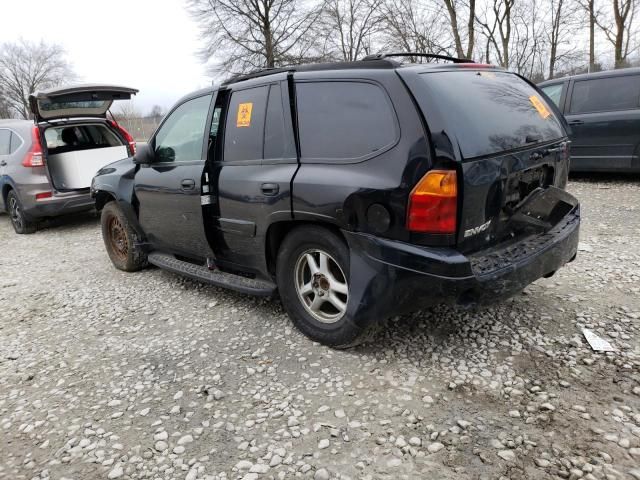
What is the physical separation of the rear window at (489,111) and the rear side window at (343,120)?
276 mm

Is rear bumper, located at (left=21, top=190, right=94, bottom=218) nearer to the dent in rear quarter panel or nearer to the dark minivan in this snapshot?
the dent in rear quarter panel

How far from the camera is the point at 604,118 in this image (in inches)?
279

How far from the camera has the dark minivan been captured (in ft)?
22.7

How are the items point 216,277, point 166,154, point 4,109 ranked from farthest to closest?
point 4,109, point 166,154, point 216,277

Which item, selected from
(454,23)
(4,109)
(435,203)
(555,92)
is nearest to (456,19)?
(454,23)

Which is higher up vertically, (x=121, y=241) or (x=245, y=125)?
(x=245, y=125)

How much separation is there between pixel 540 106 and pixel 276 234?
2.05 meters

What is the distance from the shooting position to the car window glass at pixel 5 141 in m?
7.33

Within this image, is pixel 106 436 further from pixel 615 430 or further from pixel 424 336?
pixel 615 430

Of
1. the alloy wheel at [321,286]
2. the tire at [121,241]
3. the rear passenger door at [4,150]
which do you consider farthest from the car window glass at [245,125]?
the rear passenger door at [4,150]

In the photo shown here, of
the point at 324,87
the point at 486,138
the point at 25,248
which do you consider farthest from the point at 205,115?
the point at 25,248

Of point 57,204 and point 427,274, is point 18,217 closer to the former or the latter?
point 57,204

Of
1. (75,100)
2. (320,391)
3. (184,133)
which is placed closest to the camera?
(320,391)

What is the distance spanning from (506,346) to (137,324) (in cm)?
274
